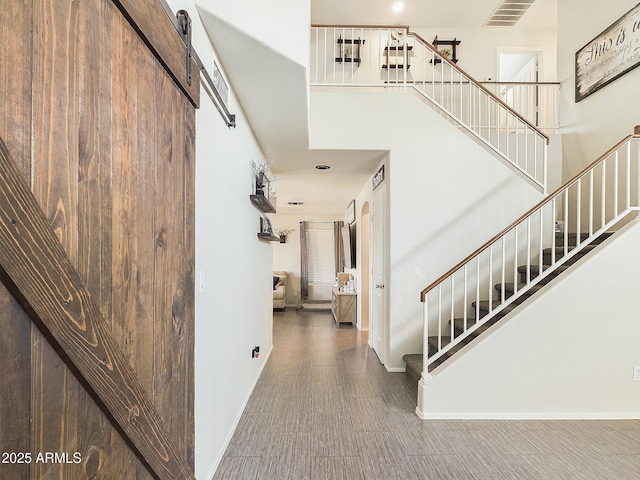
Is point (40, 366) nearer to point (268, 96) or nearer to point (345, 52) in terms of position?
point (268, 96)

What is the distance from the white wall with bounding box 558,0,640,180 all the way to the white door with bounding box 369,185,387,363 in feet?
7.85

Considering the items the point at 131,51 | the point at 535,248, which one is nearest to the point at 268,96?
the point at 131,51

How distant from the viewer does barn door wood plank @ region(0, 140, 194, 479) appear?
23.8 inches

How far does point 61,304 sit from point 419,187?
391cm

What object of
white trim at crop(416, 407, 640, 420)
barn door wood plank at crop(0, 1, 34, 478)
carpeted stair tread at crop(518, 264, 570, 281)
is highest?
barn door wood plank at crop(0, 1, 34, 478)

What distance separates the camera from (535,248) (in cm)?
427

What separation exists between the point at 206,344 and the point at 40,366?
4.55 feet

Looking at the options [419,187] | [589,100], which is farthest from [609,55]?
[419,187]

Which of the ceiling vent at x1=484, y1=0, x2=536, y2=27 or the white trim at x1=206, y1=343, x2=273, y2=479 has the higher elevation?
the ceiling vent at x1=484, y1=0, x2=536, y2=27

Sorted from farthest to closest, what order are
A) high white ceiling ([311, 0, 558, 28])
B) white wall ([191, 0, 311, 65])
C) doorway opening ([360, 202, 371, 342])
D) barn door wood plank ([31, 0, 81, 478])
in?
doorway opening ([360, 202, 371, 342]), high white ceiling ([311, 0, 558, 28]), white wall ([191, 0, 311, 65]), barn door wood plank ([31, 0, 81, 478])

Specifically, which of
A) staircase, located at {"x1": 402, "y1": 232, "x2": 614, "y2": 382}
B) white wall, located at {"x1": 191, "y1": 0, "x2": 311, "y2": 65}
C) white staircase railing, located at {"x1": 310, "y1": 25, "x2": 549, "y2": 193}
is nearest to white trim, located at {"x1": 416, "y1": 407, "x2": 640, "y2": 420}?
staircase, located at {"x1": 402, "y1": 232, "x2": 614, "y2": 382}

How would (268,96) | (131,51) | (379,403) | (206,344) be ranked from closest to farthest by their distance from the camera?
1. (131,51)
2. (206,344)
3. (268,96)
4. (379,403)

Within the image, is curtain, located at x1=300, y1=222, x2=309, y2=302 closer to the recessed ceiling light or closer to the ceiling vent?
the recessed ceiling light

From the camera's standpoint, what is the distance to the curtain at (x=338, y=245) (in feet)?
32.6
